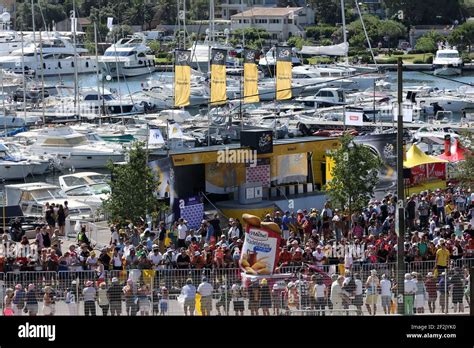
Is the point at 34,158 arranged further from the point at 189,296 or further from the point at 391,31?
the point at 391,31

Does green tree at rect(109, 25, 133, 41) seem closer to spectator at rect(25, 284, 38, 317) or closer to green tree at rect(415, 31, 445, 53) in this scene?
green tree at rect(415, 31, 445, 53)

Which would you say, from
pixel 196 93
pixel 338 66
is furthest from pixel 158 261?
pixel 338 66

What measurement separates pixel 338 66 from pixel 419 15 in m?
49.7

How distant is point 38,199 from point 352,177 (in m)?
11.1

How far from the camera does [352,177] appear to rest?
98.4 ft

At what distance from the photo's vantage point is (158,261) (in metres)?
21.9

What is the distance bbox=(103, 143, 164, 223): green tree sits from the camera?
93.5 ft

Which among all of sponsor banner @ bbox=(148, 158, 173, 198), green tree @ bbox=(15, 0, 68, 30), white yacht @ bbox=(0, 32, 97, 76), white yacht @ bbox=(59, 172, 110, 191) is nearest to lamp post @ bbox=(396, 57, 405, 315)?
sponsor banner @ bbox=(148, 158, 173, 198)

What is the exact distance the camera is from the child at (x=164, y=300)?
17547mm

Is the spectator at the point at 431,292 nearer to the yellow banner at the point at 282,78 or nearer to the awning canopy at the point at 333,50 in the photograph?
the yellow banner at the point at 282,78

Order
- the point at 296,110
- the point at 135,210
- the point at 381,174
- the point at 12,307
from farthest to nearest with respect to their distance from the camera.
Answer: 1. the point at 296,110
2. the point at 381,174
3. the point at 135,210
4. the point at 12,307

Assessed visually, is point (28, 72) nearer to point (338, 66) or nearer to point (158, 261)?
point (338, 66)

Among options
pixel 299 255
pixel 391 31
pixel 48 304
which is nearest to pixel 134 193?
pixel 299 255

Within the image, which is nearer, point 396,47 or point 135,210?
point 135,210
